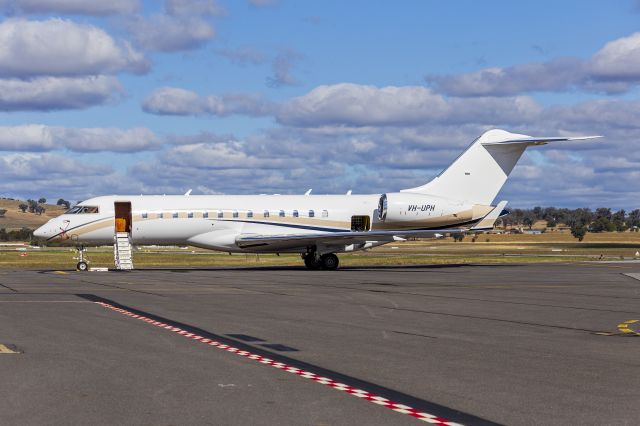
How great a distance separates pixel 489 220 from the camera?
48031 millimetres

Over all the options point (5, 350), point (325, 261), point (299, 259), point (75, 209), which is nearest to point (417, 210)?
point (325, 261)

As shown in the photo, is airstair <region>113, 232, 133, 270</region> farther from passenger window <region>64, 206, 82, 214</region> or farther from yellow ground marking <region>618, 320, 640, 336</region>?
yellow ground marking <region>618, 320, 640, 336</region>

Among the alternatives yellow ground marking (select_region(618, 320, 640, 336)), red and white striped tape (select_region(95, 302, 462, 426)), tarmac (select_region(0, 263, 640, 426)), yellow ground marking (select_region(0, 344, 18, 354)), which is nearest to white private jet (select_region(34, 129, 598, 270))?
tarmac (select_region(0, 263, 640, 426))

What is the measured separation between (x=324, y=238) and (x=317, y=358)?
98.1ft

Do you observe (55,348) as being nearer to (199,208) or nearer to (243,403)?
(243,403)

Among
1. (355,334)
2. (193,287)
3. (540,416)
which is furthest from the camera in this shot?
(193,287)

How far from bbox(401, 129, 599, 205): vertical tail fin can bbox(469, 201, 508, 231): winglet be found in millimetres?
1023

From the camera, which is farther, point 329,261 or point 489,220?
point 489,220

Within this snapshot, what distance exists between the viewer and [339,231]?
155 feet

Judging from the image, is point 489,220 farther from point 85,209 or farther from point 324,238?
point 85,209

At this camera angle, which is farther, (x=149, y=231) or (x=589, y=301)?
(x=149, y=231)

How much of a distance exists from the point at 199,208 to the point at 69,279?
10.2 meters

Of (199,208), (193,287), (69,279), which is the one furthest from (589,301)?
(199,208)

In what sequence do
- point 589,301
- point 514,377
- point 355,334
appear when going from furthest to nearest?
point 589,301
point 355,334
point 514,377
